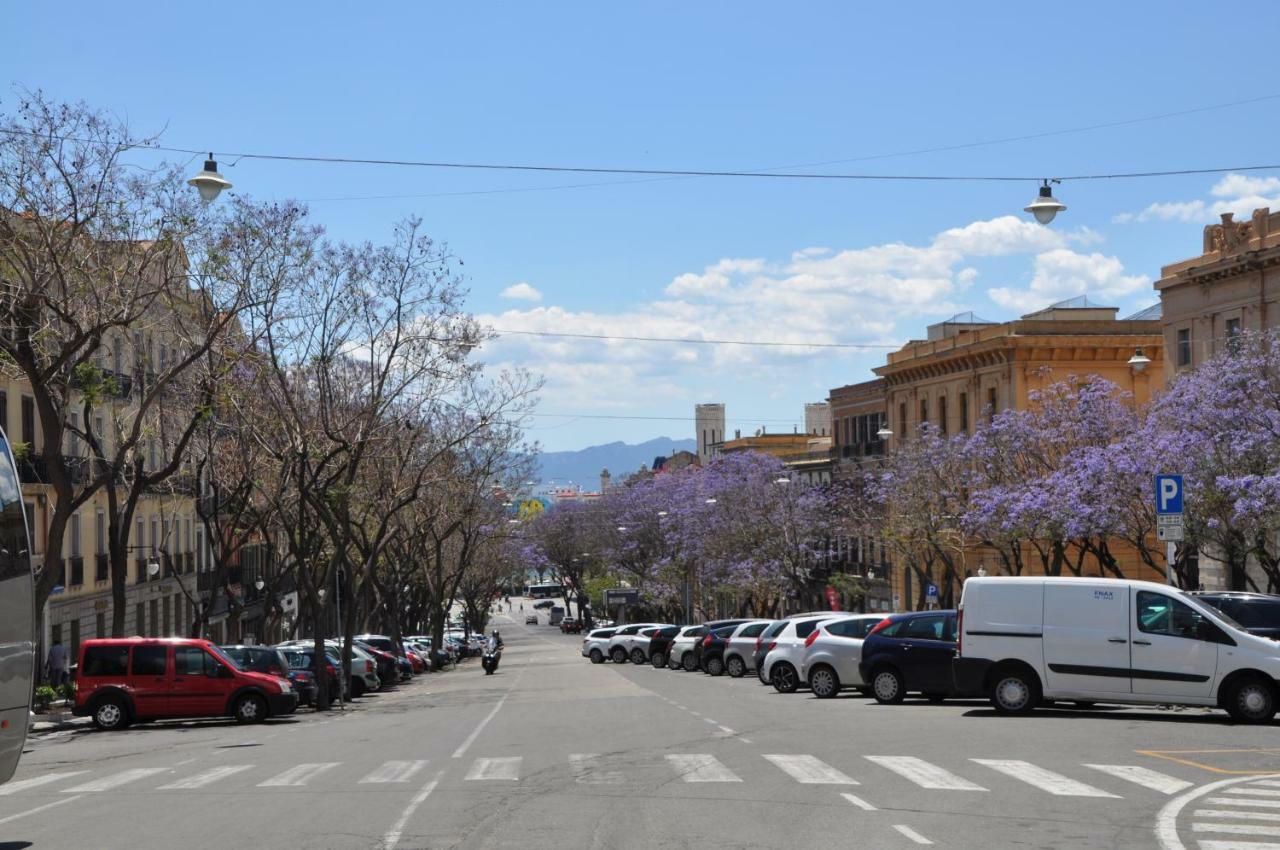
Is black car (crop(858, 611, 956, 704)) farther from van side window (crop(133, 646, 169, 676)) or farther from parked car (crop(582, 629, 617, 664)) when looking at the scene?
parked car (crop(582, 629, 617, 664))

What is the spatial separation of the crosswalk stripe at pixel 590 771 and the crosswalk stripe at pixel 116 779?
4817 mm

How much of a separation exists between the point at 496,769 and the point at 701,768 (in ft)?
7.29

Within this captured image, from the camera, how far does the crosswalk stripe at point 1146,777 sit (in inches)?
545

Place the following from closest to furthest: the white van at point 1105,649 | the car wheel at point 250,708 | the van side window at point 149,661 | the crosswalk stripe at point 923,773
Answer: the crosswalk stripe at point 923,773 → the white van at point 1105,649 → the van side window at point 149,661 → the car wheel at point 250,708

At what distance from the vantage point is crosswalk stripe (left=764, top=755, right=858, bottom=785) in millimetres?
14630

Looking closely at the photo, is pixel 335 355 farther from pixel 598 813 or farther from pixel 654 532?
pixel 654 532

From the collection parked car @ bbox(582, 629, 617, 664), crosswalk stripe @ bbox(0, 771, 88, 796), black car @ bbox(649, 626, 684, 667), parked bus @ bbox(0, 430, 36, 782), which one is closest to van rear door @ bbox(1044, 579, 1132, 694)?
crosswalk stripe @ bbox(0, 771, 88, 796)

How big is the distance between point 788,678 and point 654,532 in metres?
62.4

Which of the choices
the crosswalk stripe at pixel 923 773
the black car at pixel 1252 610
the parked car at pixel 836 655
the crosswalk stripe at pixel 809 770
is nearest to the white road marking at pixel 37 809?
the crosswalk stripe at pixel 809 770

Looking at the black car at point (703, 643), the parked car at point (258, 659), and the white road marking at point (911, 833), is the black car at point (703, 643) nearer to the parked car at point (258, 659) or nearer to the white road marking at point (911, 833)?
the parked car at point (258, 659)

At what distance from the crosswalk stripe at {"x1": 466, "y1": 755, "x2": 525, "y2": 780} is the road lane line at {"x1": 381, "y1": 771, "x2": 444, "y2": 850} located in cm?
41

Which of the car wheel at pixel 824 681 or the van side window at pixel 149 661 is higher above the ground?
the van side window at pixel 149 661

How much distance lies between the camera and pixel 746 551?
72.3 m

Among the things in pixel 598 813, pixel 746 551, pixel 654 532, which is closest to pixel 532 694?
pixel 598 813
